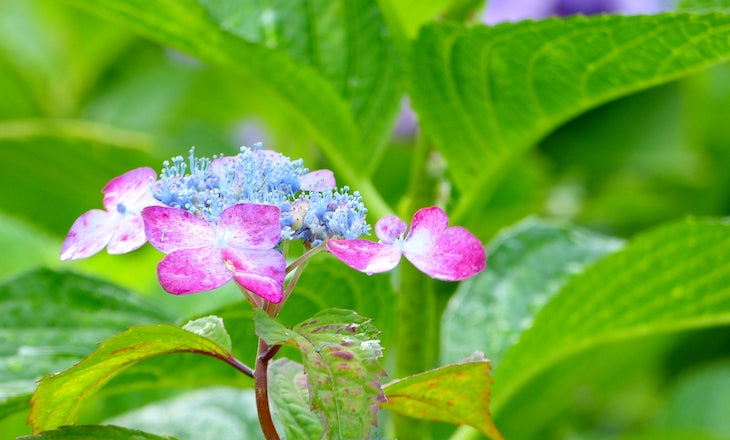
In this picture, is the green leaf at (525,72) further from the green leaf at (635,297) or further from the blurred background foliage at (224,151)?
the blurred background foliage at (224,151)

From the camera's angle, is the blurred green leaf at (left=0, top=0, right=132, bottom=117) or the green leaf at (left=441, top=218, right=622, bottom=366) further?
the blurred green leaf at (left=0, top=0, right=132, bottom=117)

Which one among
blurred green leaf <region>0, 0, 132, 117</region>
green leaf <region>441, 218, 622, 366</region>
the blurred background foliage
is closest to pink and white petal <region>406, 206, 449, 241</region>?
green leaf <region>441, 218, 622, 366</region>

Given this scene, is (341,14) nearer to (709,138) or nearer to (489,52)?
(489,52)

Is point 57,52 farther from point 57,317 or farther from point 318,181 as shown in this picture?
point 318,181

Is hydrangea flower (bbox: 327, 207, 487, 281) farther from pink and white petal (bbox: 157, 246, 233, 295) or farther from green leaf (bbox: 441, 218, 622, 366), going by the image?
green leaf (bbox: 441, 218, 622, 366)

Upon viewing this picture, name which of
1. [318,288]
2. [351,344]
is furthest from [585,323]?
[351,344]

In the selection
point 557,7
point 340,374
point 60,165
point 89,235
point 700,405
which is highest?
point 557,7

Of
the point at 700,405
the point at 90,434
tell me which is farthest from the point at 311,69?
the point at 700,405
